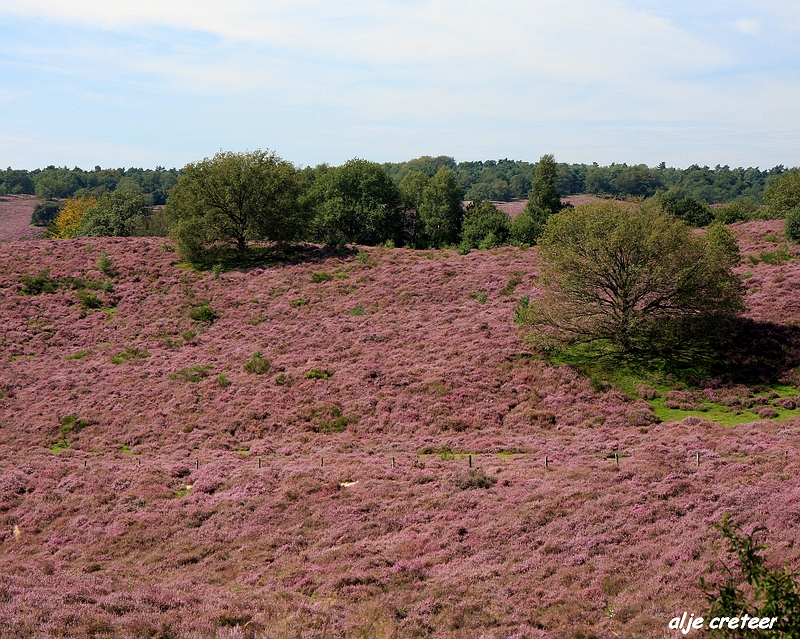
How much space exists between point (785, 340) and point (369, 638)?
3226cm

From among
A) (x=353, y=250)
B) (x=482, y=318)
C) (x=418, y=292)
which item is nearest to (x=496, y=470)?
(x=482, y=318)

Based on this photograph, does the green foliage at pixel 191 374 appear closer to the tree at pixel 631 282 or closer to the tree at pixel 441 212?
the tree at pixel 631 282

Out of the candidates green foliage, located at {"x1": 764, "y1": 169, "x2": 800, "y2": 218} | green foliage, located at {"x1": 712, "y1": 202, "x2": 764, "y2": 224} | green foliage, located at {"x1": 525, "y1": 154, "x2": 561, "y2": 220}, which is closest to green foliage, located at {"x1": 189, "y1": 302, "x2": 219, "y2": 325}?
green foliage, located at {"x1": 525, "y1": 154, "x2": 561, "y2": 220}

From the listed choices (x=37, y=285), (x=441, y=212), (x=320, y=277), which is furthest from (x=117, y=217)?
(x=441, y=212)

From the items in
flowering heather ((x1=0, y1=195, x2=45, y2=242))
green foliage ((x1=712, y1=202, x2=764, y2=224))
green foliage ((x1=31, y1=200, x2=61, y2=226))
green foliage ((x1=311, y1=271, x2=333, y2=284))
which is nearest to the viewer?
green foliage ((x1=311, y1=271, x2=333, y2=284))

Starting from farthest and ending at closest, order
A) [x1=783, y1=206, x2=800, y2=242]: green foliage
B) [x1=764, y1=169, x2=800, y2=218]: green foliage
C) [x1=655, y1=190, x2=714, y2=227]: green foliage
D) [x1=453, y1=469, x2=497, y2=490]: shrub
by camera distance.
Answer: [x1=655, y1=190, x2=714, y2=227]: green foliage < [x1=764, y1=169, x2=800, y2=218]: green foliage < [x1=783, y1=206, x2=800, y2=242]: green foliage < [x1=453, y1=469, x2=497, y2=490]: shrub

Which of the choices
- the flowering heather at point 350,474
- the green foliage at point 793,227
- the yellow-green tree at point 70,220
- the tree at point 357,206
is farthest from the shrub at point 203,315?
the yellow-green tree at point 70,220

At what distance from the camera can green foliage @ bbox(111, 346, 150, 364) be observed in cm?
4362

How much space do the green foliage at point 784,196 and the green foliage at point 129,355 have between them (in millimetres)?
68325

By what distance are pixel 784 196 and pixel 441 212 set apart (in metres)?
42.1

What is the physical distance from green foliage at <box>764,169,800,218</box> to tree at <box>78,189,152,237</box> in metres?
78.7

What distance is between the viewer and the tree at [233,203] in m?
58.8

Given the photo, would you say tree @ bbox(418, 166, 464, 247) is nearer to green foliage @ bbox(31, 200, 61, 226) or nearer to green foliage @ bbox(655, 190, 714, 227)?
green foliage @ bbox(655, 190, 714, 227)

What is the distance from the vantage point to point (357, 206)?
79562 mm
